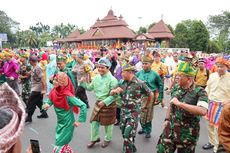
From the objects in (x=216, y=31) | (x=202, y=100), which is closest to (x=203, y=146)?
(x=202, y=100)

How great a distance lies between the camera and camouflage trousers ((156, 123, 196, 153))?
3418mm

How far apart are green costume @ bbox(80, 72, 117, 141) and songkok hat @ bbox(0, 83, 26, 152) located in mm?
3314

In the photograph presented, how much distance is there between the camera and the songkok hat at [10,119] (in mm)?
1257

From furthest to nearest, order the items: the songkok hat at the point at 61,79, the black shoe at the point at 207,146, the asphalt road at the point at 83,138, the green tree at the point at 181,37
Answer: the green tree at the point at 181,37 → the black shoe at the point at 207,146 → the asphalt road at the point at 83,138 → the songkok hat at the point at 61,79

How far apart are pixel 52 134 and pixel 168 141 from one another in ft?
11.1

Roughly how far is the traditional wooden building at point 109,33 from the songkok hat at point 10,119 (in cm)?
4449

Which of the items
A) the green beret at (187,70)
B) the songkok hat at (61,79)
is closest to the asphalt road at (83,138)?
the songkok hat at (61,79)

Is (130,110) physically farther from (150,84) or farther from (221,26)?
(221,26)

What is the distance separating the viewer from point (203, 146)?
5.47 metres

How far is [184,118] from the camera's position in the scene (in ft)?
11.1

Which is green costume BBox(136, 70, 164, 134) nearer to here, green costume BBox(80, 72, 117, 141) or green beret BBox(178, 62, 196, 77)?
green costume BBox(80, 72, 117, 141)

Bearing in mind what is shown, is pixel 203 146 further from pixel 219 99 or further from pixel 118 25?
pixel 118 25

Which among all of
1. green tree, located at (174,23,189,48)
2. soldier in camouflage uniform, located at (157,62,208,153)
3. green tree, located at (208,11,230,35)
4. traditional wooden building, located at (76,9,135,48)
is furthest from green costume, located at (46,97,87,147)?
green tree, located at (208,11,230,35)

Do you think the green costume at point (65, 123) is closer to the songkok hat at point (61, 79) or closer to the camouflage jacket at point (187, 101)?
the songkok hat at point (61, 79)
